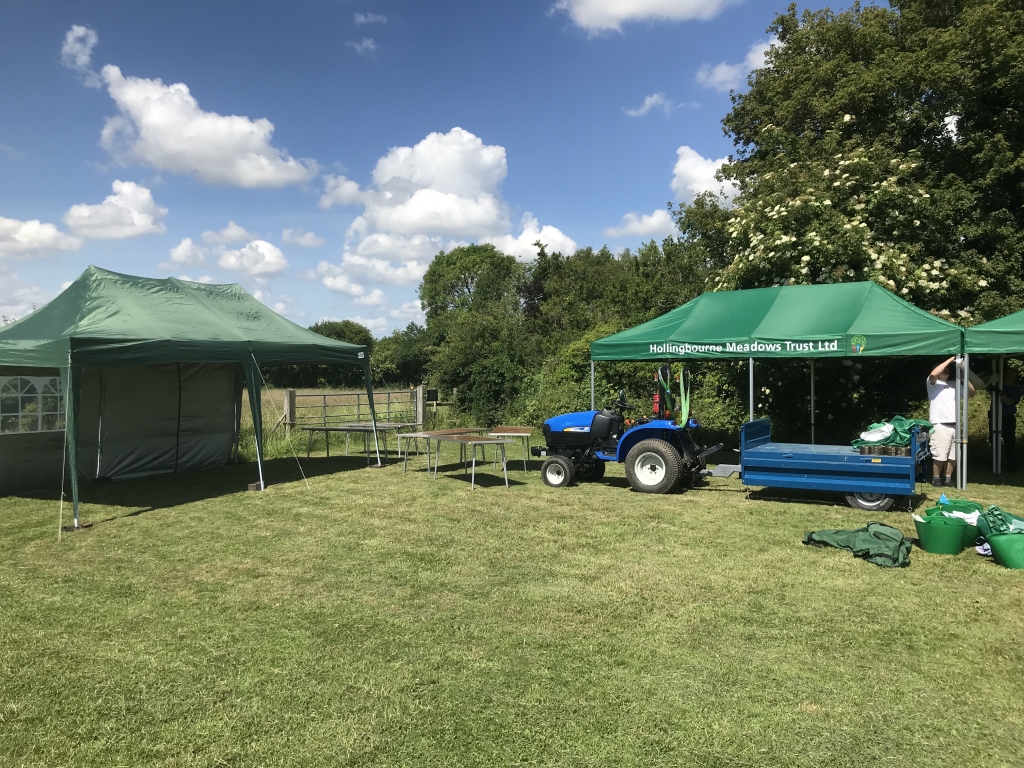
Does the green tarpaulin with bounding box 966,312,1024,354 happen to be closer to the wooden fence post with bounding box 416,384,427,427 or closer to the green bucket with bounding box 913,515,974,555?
the green bucket with bounding box 913,515,974,555

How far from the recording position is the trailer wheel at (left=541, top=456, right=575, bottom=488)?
8.95 m

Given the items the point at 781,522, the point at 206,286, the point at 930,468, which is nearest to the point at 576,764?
the point at 781,522

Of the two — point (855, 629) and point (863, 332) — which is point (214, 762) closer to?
point (855, 629)

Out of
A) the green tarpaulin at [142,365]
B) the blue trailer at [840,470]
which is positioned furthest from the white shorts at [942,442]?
the green tarpaulin at [142,365]

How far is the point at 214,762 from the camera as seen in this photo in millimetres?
2727

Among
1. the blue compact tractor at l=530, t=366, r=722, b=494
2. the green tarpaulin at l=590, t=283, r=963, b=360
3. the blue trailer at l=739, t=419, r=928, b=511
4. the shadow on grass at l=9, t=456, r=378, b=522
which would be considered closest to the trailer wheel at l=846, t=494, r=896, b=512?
the blue trailer at l=739, t=419, r=928, b=511

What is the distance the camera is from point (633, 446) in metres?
8.60

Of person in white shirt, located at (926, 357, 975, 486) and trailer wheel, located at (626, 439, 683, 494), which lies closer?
trailer wheel, located at (626, 439, 683, 494)

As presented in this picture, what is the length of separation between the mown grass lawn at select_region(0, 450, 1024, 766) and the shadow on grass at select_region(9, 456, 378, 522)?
1.68 m

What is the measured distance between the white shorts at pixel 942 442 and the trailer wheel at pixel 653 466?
11.1ft

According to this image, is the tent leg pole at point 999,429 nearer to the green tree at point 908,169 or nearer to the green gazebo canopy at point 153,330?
the green tree at point 908,169

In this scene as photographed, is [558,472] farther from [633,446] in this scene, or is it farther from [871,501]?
[871,501]

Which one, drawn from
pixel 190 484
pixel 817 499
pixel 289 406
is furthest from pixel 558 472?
pixel 289 406

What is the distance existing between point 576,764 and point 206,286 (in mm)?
10367
